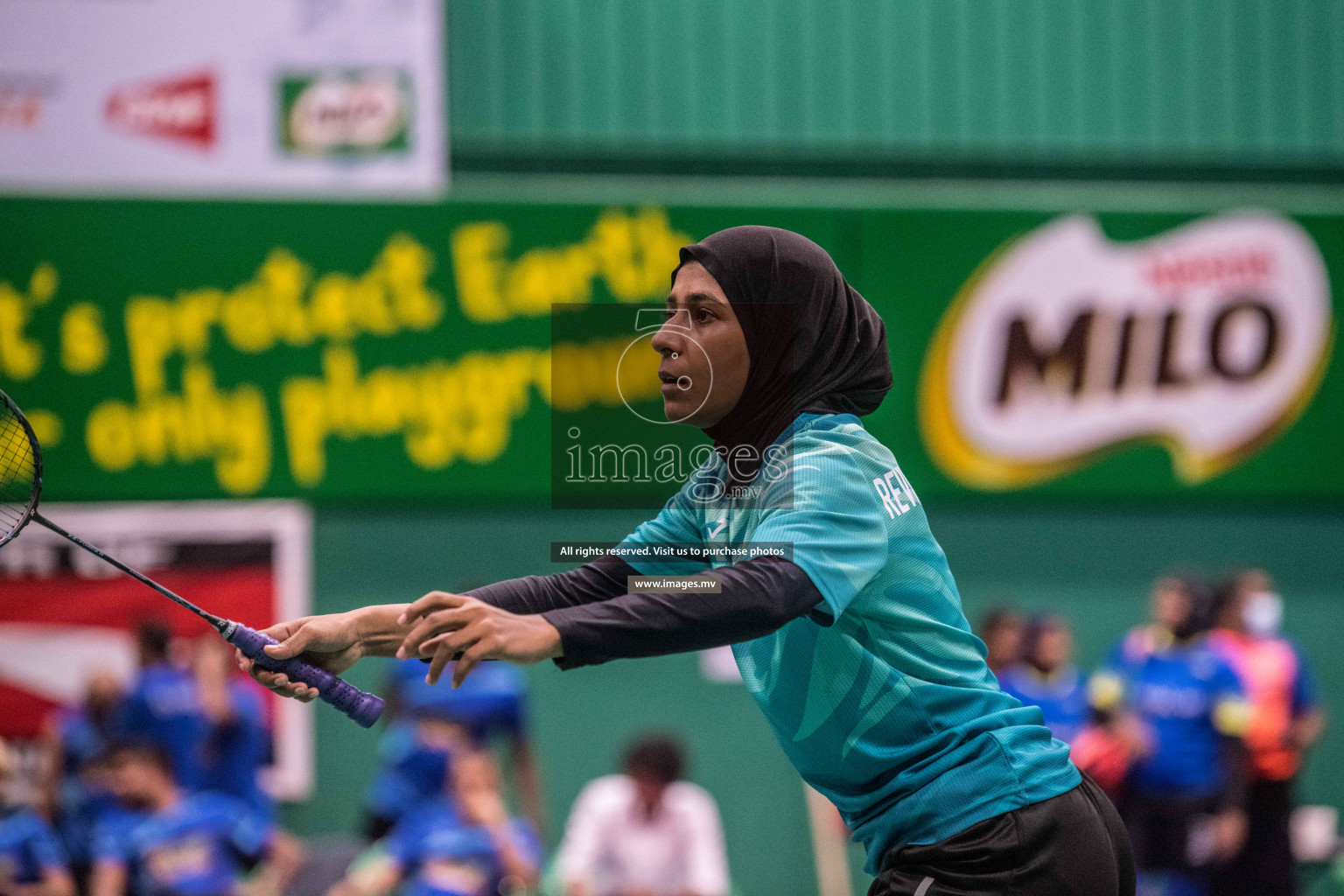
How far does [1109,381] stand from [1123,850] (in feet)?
20.9

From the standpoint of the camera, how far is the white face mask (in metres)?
7.23

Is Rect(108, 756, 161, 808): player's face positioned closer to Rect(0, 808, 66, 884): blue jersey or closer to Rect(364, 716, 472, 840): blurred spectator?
Rect(0, 808, 66, 884): blue jersey

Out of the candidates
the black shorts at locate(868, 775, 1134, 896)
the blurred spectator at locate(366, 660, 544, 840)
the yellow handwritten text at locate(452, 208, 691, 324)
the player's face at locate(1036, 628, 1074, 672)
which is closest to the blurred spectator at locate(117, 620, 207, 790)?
the blurred spectator at locate(366, 660, 544, 840)

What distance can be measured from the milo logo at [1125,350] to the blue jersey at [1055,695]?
4.50 ft

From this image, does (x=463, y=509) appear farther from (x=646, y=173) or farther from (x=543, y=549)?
(x=646, y=173)

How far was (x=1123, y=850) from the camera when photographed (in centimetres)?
227

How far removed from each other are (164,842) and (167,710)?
899 millimetres

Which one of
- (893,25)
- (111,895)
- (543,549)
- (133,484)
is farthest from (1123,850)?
(893,25)

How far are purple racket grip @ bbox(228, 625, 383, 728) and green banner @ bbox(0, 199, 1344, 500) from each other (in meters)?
4.76

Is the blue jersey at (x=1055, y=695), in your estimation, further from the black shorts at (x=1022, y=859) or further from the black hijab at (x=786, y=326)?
the black hijab at (x=786, y=326)

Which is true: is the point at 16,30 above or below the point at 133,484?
above

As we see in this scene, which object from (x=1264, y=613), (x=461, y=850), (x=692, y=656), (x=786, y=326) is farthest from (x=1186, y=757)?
(x=786, y=326)

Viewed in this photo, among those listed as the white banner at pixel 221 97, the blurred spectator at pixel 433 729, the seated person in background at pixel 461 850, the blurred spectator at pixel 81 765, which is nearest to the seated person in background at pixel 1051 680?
the blurred spectator at pixel 433 729

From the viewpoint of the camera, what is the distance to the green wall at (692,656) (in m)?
7.67
